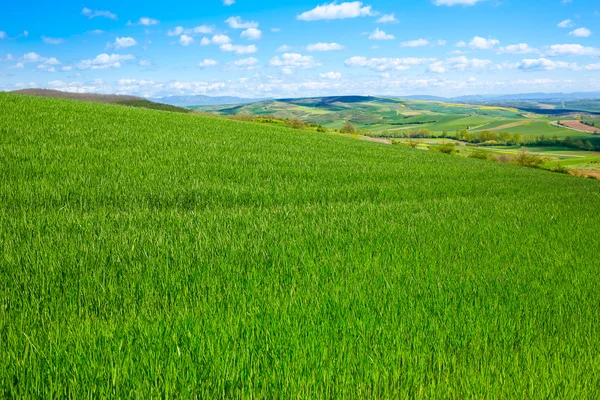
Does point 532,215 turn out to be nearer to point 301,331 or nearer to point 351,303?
point 351,303

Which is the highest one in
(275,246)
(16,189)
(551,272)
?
(16,189)

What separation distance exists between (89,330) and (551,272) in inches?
210

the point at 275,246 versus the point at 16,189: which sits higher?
the point at 16,189

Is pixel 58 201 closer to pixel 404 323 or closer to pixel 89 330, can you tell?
pixel 89 330

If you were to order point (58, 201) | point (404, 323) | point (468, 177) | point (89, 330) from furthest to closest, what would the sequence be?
point (468, 177)
point (58, 201)
point (404, 323)
point (89, 330)

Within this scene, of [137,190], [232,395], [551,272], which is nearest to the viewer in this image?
A: [232,395]

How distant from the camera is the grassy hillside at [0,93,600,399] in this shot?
267cm

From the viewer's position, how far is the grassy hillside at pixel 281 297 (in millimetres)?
2674

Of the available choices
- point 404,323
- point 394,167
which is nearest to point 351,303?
point 404,323

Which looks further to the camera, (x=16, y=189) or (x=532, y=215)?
(x=532, y=215)

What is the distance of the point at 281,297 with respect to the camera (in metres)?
3.80

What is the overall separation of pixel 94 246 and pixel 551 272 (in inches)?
228

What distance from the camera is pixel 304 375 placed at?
104 inches

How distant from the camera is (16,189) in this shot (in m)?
7.53
